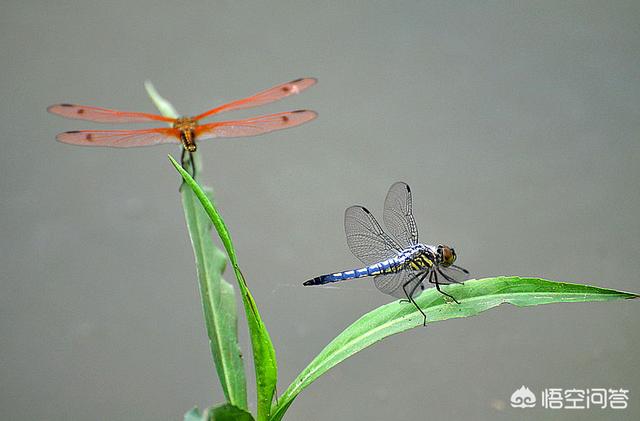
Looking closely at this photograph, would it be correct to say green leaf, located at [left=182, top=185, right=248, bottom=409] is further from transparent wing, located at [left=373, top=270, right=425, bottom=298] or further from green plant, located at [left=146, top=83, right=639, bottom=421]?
transparent wing, located at [left=373, top=270, right=425, bottom=298]

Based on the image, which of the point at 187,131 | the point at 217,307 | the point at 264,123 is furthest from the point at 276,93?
the point at 217,307

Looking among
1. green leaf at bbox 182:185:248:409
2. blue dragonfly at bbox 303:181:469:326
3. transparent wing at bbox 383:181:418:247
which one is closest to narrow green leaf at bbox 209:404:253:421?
green leaf at bbox 182:185:248:409

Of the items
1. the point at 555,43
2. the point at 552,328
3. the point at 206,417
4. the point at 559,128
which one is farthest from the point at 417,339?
the point at 555,43

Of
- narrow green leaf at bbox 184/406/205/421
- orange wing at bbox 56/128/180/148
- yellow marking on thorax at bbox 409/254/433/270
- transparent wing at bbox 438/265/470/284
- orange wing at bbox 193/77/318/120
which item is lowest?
narrow green leaf at bbox 184/406/205/421

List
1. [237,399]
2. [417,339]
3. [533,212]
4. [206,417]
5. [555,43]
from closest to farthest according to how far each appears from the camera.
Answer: [206,417], [237,399], [417,339], [533,212], [555,43]

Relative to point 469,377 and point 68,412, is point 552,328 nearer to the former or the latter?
point 469,377

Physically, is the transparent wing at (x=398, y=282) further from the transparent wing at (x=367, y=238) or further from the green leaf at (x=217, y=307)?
the green leaf at (x=217, y=307)

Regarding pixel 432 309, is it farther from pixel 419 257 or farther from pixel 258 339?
pixel 258 339
